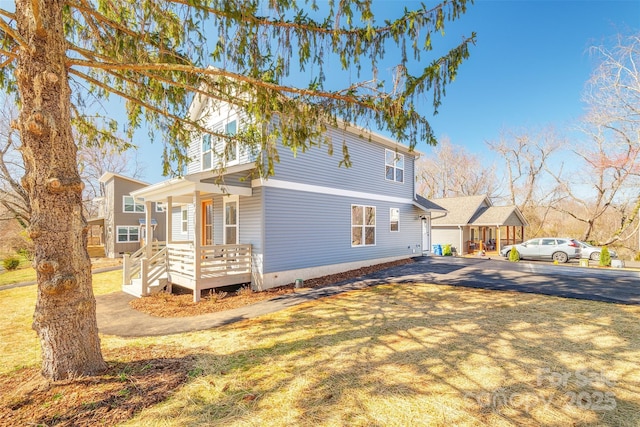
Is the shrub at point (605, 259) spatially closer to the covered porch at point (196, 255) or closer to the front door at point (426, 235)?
the front door at point (426, 235)

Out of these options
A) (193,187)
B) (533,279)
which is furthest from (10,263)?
(533,279)

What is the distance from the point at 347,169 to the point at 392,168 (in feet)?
11.4

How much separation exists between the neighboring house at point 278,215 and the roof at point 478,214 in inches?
427

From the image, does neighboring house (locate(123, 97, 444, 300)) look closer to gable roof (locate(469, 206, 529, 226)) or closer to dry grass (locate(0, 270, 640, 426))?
dry grass (locate(0, 270, 640, 426))

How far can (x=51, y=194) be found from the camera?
10.9 feet

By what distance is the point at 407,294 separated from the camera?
795cm

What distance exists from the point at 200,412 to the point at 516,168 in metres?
39.1

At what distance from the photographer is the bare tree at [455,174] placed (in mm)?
35219

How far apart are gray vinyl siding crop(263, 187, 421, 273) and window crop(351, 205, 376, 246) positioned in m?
0.22

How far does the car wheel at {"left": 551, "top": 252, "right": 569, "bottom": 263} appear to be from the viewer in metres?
16.4

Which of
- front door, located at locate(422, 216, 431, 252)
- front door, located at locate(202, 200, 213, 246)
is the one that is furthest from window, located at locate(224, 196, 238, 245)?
front door, located at locate(422, 216, 431, 252)

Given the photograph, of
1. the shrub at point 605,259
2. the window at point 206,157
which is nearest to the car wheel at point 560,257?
the shrub at point 605,259

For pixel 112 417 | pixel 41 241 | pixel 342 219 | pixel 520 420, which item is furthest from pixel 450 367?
pixel 342 219

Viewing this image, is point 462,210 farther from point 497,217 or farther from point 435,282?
point 435,282
